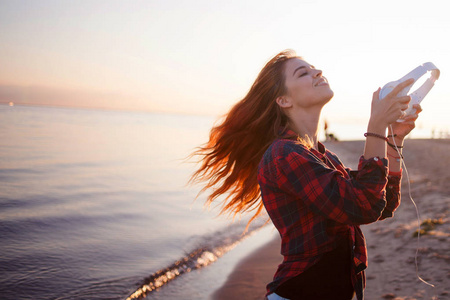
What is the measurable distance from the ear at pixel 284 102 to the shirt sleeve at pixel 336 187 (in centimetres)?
61

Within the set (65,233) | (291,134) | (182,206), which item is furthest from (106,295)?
(182,206)

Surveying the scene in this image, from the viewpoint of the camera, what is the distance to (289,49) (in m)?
2.68

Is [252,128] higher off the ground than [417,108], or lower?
lower

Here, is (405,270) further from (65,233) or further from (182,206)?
(182,206)

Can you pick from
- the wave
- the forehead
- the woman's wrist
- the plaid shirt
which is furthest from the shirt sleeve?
the wave

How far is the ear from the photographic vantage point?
7.80 ft

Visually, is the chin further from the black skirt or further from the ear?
the black skirt

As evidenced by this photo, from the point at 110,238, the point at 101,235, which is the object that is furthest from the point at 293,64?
the point at 101,235

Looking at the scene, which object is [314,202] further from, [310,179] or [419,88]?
[419,88]

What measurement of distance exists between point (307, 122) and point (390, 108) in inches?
23.2

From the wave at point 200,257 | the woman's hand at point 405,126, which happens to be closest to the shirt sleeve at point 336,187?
the woman's hand at point 405,126

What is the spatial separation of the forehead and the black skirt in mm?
1158

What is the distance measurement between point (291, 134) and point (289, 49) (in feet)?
2.72

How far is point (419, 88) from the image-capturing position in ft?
7.73
